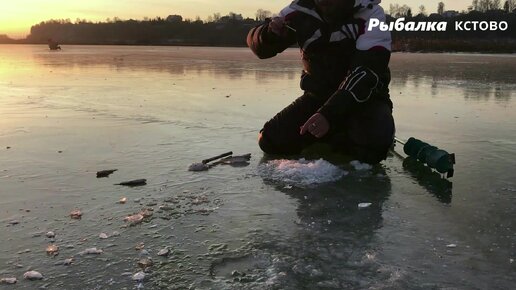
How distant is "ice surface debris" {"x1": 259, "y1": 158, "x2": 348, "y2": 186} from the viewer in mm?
3414

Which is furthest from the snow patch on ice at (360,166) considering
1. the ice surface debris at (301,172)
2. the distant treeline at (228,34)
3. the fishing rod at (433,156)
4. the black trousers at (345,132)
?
the distant treeline at (228,34)

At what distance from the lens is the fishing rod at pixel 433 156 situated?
3410mm

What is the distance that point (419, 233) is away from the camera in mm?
2453

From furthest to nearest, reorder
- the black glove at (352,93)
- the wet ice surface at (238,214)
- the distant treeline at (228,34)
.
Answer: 1. the distant treeline at (228,34)
2. the black glove at (352,93)
3. the wet ice surface at (238,214)

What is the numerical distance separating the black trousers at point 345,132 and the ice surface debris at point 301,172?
338 mm

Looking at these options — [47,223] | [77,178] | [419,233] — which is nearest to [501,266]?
[419,233]

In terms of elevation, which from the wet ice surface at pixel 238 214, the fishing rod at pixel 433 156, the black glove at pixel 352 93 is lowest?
the wet ice surface at pixel 238 214

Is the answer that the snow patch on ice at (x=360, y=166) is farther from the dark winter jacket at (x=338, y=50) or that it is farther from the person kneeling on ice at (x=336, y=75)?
the dark winter jacket at (x=338, y=50)

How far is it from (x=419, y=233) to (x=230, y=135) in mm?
2805

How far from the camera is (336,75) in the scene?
420 cm

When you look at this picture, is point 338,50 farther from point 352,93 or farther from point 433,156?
point 433,156

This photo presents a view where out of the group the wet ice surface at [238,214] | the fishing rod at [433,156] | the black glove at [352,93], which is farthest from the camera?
the black glove at [352,93]

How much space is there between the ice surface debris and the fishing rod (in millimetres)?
615

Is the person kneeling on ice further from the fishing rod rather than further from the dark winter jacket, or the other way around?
the fishing rod
